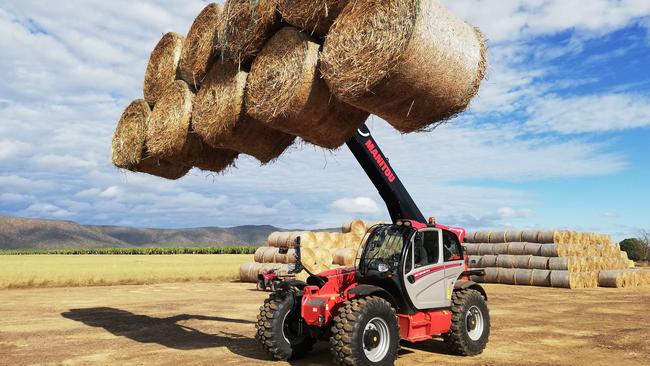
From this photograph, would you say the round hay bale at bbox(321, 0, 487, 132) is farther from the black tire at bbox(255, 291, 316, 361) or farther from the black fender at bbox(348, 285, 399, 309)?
the black tire at bbox(255, 291, 316, 361)

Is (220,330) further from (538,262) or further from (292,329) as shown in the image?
(538,262)

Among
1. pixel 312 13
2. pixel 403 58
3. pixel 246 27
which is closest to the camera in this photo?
pixel 403 58

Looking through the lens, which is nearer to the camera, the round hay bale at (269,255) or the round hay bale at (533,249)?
the round hay bale at (533,249)

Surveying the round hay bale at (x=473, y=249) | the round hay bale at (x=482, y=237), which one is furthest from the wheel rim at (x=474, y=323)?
the round hay bale at (x=473, y=249)

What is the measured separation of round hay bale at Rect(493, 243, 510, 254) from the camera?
79.5 ft

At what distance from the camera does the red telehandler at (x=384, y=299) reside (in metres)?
7.68

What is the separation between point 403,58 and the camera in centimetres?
600

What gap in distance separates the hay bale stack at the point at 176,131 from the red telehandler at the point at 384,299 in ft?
7.86

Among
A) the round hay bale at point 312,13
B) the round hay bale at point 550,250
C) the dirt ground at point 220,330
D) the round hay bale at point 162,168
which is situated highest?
the round hay bale at point 312,13

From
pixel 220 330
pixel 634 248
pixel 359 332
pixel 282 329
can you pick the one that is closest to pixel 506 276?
pixel 220 330

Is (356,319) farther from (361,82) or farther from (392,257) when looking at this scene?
(361,82)

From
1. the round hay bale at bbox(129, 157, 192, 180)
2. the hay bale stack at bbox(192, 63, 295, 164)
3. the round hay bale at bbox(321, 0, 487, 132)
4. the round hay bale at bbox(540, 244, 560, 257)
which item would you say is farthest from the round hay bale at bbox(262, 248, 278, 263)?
the round hay bale at bbox(321, 0, 487, 132)

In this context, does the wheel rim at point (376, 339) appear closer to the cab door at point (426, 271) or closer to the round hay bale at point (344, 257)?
the cab door at point (426, 271)

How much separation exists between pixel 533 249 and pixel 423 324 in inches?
632
